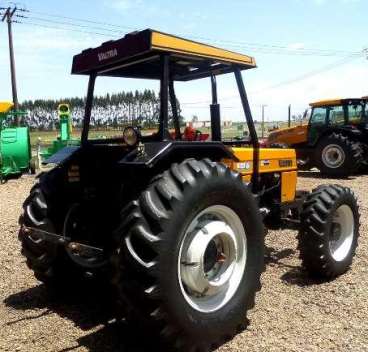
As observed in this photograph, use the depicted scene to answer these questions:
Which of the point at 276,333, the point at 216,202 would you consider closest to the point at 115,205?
the point at 216,202

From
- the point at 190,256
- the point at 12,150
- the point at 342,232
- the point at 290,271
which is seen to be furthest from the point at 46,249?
the point at 12,150

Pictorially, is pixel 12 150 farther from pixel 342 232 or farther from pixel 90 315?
pixel 342 232

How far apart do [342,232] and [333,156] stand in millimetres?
8777

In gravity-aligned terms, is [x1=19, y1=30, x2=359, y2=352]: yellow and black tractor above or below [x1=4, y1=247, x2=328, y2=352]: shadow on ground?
above

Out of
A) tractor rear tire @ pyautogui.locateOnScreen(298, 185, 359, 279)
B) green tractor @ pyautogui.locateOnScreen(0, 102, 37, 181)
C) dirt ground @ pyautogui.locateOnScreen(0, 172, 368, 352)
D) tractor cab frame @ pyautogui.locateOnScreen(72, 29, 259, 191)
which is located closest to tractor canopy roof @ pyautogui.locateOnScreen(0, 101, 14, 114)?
green tractor @ pyautogui.locateOnScreen(0, 102, 37, 181)

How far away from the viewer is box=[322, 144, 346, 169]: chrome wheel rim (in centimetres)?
1297

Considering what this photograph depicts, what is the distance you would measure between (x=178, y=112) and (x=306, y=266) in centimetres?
204

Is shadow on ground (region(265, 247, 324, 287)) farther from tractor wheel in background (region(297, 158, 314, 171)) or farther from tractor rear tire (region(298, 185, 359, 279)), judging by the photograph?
tractor wheel in background (region(297, 158, 314, 171))

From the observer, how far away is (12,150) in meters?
14.1

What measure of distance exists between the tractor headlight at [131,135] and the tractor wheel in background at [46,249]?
107cm

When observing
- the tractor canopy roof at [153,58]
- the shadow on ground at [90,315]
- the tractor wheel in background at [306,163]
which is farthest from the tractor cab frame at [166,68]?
the tractor wheel in background at [306,163]

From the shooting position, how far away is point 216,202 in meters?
3.36

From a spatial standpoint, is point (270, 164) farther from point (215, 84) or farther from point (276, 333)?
point (276, 333)

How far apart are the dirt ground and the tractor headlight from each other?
1366mm
